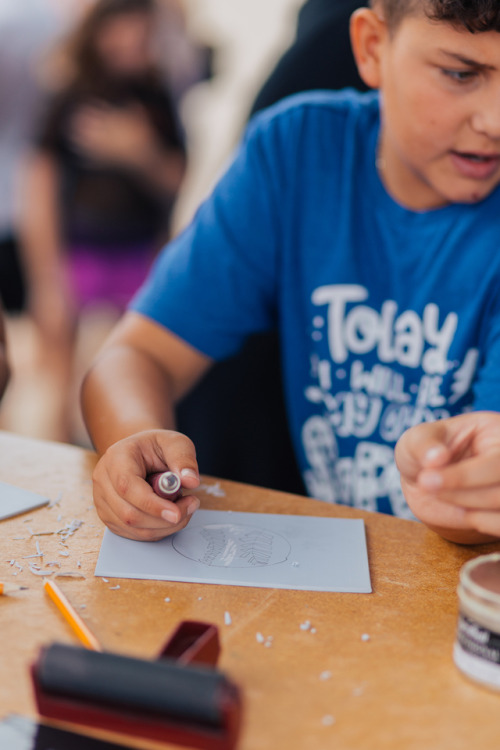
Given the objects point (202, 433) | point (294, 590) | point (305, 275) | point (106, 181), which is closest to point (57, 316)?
point (106, 181)

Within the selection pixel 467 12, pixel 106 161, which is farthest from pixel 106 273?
pixel 467 12

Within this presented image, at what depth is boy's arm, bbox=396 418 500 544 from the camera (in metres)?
0.62

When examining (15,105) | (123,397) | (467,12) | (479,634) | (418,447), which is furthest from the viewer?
(15,105)

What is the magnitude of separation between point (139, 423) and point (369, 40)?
1.74ft

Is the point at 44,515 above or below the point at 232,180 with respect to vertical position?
below

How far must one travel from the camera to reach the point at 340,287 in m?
1.04

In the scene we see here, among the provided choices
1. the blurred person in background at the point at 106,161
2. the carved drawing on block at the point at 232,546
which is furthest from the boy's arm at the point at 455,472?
the blurred person in background at the point at 106,161

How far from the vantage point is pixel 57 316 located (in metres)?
2.68

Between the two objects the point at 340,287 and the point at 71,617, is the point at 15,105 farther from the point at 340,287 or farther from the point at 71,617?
the point at 71,617

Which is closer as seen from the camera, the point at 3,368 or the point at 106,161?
the point at 3,368

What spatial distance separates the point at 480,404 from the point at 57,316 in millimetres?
1983

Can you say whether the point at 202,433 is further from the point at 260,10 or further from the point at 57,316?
the point at 260,10

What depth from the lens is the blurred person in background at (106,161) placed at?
253 cm

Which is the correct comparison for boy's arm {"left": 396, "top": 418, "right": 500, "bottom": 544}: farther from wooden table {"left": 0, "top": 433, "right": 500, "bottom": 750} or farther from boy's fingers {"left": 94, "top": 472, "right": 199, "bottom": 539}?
boy's fingers {"left": 94, "top": 472, "right": 199, "bottom": 539}
